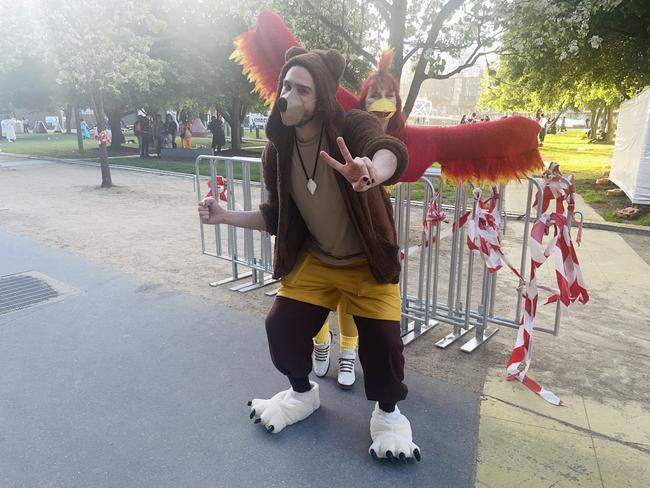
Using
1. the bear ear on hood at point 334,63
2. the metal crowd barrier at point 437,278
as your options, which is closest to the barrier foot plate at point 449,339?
the metal crowd barrier at point 437,278

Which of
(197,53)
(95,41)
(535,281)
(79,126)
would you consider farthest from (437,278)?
(79,126)

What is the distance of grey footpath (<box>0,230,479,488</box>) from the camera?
227cm

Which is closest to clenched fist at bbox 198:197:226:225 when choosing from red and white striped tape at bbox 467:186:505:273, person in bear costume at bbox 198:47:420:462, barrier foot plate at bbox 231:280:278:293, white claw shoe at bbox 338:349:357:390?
person in bear costume at bbox 198:47:420:462

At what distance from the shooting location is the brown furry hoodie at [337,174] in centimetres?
218

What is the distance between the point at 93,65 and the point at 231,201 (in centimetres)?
737

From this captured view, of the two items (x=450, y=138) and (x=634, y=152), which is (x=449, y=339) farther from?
(x=634, y=152)

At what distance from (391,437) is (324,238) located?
0.97 metres

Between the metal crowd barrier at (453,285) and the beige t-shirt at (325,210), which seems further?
the metal crowd barrier at (453,285)

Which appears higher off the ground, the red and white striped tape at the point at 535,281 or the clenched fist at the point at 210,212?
the clenched fist at the point at 210,212

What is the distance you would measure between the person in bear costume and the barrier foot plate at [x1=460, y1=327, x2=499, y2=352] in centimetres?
118

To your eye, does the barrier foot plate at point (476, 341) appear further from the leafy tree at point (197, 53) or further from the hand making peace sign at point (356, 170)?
the leafy tree at point (197, 53)

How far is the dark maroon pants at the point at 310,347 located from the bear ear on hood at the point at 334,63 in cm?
108

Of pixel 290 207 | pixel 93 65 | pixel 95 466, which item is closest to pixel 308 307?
pixel 290 207

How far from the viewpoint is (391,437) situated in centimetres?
238
